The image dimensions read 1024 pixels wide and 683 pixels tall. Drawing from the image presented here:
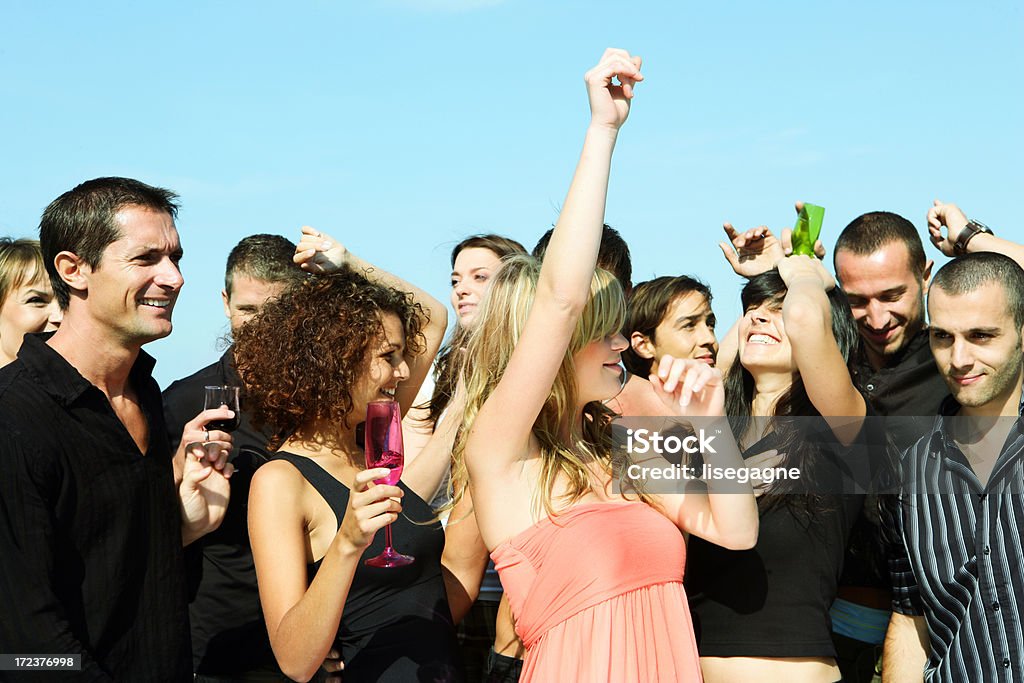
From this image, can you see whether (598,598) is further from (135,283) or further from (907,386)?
(907,386)

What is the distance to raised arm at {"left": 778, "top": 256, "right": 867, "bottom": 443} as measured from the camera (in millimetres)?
3943

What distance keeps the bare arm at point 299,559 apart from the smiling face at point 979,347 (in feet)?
7.11

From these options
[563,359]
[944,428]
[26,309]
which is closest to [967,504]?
[944,428]

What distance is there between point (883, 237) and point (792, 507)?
A: 80.3 inches

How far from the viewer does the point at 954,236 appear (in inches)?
200

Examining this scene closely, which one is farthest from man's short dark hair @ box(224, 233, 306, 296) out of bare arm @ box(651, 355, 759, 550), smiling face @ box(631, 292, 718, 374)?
bare arm @ box(651, 355, 759, 550)

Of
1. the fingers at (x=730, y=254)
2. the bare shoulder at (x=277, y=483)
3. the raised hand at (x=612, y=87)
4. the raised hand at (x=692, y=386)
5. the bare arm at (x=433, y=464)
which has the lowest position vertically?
the bare arm at (x=433, y=464)

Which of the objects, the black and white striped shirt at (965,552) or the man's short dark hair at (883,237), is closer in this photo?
the black and white striped shirt at (965,552)

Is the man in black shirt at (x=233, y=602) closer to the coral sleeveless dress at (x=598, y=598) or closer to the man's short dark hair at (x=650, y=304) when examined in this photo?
the coral sleeveless dress at (x=598, y=598)

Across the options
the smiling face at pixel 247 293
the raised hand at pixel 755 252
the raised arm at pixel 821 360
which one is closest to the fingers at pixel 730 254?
the raised hand at pixel 755 252

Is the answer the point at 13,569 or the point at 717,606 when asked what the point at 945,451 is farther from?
the point at 13,569

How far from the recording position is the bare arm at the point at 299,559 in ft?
9.69

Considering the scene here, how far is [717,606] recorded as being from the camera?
3.74m

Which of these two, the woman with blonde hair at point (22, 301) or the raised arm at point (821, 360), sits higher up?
the woman with blonde hair at point (22, 301)
